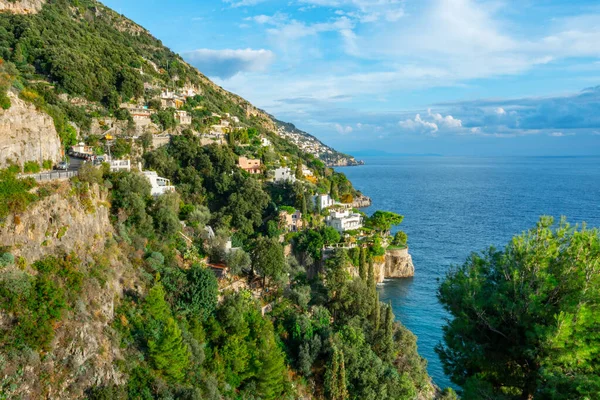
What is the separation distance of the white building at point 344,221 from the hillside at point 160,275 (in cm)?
21

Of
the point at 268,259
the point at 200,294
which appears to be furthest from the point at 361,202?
the point at 200,294

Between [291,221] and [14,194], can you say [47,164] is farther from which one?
[291,221]

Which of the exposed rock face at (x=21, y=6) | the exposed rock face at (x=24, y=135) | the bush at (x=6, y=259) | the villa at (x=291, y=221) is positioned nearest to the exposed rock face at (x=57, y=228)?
the bush at (x=6, y=259)

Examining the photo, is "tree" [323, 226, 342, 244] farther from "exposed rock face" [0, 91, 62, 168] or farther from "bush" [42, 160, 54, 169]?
"bush" [42, 160, 54, 169]

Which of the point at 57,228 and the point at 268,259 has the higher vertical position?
the point at 57,228

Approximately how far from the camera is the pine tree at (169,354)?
55.9 ft

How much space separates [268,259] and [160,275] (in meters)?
Result: 8.00

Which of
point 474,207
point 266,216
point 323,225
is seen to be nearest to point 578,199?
point 474,207

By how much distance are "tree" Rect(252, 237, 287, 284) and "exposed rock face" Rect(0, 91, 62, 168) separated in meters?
14.1

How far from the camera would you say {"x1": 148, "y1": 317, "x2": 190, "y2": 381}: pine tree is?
17.0 m

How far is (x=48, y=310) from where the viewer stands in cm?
1568

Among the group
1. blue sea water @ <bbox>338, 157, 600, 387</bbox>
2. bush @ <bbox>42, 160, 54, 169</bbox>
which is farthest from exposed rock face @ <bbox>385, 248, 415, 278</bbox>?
bush @ <bbox>42, 160, 54, 169</bbox>

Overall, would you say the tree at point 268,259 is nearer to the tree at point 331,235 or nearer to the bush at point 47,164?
the tree at point 331,235

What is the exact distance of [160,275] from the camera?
21.8 m
